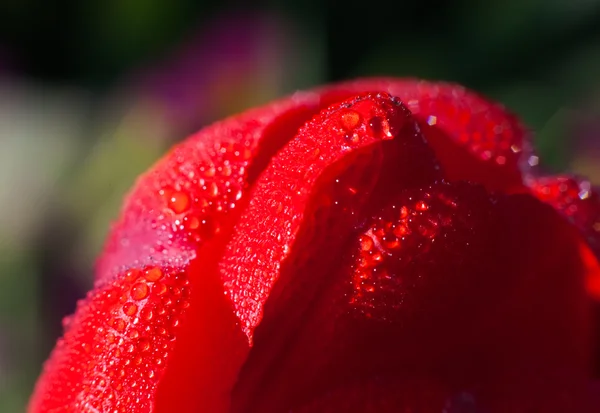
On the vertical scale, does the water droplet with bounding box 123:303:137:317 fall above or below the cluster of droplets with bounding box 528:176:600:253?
below

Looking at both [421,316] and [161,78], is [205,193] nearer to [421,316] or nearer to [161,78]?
[421,316]

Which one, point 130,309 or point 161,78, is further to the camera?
point 161,78

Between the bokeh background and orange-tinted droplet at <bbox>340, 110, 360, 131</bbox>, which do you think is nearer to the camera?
orange-tinted droplet at <bbox>340, 110, 360, 131</bbox>

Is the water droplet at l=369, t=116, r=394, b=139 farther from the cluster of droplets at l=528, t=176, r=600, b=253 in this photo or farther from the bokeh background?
the bokeh background

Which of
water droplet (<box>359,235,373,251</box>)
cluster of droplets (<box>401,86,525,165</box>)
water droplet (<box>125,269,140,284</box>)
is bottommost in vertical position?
water droplet (<box>125,269,140,284</box>)

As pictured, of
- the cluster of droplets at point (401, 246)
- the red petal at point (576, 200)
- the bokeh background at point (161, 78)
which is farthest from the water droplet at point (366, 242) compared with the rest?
the bokeh background at point (161, 78)

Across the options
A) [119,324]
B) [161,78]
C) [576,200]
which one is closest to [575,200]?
[576,200]

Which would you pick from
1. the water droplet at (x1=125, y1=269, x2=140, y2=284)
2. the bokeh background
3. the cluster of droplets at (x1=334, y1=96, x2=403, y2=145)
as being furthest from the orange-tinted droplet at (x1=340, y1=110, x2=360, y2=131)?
the bokeh background
